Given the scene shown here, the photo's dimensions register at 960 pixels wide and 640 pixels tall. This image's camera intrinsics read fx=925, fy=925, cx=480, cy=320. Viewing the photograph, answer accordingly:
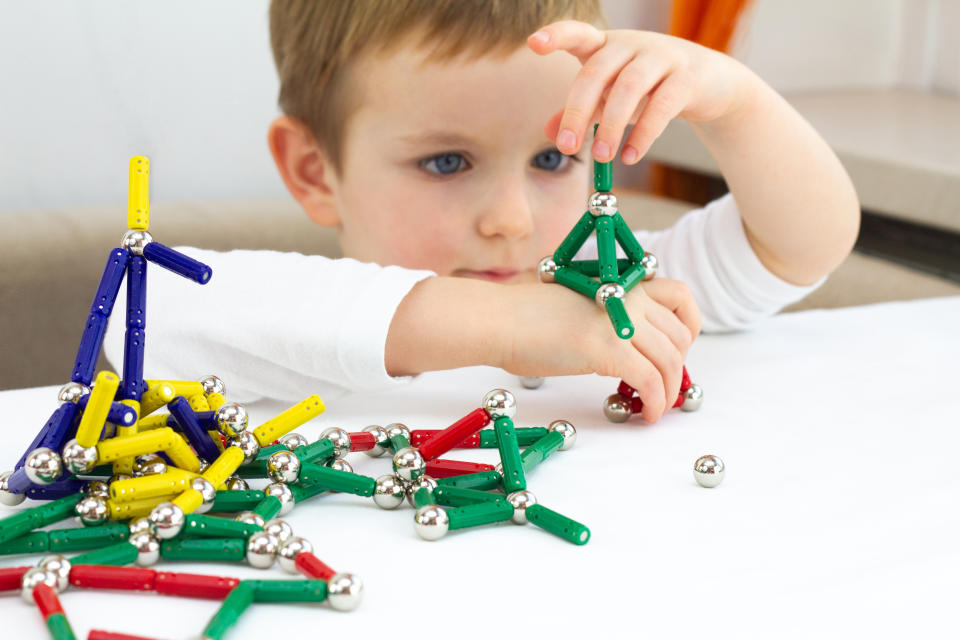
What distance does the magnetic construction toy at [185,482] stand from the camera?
1.25 ft

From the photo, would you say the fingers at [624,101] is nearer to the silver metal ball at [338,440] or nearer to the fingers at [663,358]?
the fingers at [663,358]

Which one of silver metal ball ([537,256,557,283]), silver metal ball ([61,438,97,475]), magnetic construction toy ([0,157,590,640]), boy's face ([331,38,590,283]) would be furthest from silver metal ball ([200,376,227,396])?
boy's face ([331,38,590,283])

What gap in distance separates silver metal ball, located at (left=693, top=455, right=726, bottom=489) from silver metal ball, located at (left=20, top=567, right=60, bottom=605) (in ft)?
1.02

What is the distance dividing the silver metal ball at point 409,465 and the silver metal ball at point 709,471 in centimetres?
15

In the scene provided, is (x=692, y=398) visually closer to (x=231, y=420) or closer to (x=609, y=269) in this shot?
(x=609, y=269)

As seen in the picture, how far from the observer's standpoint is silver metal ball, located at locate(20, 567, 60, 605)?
0.37 meters

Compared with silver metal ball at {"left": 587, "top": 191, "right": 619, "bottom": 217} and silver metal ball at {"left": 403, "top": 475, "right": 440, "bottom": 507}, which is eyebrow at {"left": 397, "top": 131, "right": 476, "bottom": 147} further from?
silver metal ball at {"left": 403, "top": 475, "right": 440, "bottom": 507}

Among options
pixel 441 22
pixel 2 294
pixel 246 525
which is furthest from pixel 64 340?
pixel 246 525

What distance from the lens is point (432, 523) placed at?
0.43m

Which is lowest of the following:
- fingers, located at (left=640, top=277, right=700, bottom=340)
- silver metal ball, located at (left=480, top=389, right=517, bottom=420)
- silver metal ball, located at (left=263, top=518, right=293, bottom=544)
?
silver metal ball, located at (left=263, top=518, right=293, bottom=544)

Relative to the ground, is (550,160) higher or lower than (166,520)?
higher

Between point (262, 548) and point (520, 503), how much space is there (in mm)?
123

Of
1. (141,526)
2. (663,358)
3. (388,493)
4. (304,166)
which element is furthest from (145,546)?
(304,166)

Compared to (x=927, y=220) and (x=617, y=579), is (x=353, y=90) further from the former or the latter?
(x=927, y=220)
